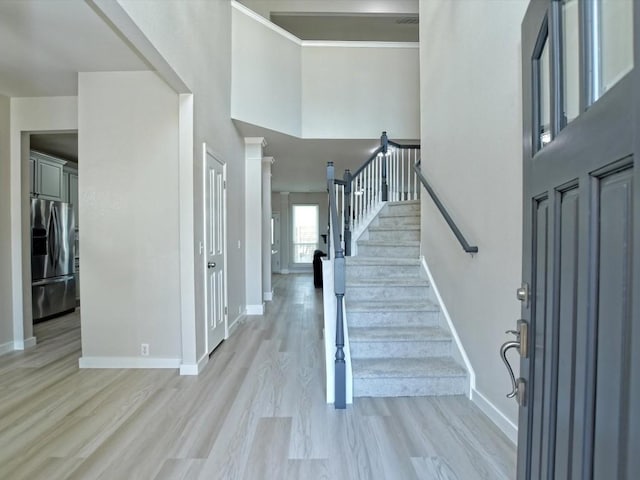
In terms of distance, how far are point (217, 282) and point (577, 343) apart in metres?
3.69

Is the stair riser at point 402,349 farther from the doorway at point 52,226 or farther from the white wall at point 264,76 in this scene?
the doorway at point 52,226

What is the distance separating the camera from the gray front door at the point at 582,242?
59cm

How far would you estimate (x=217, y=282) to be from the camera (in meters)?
4.04

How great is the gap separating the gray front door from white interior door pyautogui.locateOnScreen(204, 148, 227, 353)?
123 inches

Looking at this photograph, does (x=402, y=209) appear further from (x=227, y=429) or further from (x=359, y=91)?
(x=227, y=429)

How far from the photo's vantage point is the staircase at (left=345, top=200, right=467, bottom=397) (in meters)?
2.71

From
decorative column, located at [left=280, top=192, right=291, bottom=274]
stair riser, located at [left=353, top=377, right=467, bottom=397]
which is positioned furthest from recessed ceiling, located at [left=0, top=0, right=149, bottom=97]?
decorative column, located at [left=280, top=192, right=291, bottom=274]

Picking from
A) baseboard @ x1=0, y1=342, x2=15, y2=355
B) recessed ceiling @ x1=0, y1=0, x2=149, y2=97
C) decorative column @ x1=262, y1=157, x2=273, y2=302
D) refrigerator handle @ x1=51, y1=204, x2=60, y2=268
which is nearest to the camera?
recessed ceiling @ x1=0, y1=0, x2=149, y2=97

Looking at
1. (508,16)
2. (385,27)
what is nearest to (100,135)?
(508,16)

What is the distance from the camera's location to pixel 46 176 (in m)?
5.49

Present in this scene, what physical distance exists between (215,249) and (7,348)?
244 cm

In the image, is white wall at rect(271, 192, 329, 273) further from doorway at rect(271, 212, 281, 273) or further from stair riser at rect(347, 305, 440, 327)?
stair riser at rect(347, 305, 440, 327)

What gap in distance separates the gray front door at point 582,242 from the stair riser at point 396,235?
3570mm

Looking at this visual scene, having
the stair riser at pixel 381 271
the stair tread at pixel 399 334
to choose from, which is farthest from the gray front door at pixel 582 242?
the stair riser at pixel 381 271
